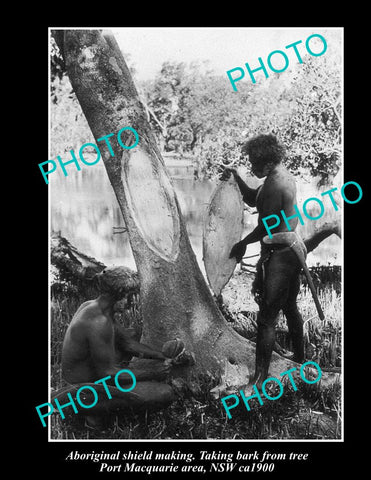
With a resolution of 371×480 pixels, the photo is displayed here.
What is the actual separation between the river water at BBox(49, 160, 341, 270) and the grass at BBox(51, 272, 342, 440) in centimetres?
41


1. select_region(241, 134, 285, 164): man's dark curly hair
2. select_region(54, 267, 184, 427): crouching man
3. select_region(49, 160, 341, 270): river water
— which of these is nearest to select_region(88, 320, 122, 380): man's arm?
select_region(54, 267, 184, 427): crouching man

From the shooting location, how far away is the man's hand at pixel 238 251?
5.35 m

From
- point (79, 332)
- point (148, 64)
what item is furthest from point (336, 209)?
point (79, 332)

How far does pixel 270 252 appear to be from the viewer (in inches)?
206

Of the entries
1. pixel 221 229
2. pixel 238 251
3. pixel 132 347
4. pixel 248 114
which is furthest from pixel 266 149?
pixel 132 347

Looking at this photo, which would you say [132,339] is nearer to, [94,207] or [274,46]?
[94,207]

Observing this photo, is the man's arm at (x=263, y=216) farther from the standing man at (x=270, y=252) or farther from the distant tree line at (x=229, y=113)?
the distant tree line at (x=229, y=113)

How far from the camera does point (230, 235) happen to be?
5.37 meters

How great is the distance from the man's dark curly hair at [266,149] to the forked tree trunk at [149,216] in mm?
684

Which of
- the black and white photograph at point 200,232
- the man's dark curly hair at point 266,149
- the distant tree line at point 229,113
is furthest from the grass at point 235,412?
the distant tree line at point 229,113

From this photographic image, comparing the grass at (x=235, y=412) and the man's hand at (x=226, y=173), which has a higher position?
the man's hand at (x=226, y=173)

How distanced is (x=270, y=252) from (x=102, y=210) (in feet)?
4.29

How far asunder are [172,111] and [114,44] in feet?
2.15

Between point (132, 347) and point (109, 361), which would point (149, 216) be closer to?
point (132, 347)
